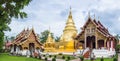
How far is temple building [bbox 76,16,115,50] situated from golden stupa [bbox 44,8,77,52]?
5303 millimetres

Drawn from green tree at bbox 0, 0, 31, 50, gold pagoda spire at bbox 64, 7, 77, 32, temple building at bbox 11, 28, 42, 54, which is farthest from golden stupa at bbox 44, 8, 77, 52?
green tree at bbox 0, 0, 31, 50

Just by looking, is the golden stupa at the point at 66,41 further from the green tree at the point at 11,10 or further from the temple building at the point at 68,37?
the green tree at the point at 11,10

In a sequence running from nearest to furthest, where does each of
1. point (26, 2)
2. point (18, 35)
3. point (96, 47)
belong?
point (26, 2) → point (96, 47) → point (18, 35)

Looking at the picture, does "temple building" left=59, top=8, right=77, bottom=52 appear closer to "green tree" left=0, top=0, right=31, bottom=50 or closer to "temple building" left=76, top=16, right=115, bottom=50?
"temple building" left=76, top=16, right=115, bottom=50

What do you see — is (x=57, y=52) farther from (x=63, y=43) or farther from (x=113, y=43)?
(x=113, y=43)

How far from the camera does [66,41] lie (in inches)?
1918

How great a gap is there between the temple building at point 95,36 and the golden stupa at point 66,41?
5.30 meters

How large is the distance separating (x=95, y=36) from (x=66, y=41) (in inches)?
360

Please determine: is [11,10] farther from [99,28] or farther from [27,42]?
[27,42]

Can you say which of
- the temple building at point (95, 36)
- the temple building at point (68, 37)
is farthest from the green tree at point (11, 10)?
the temple building at point (68, 37)

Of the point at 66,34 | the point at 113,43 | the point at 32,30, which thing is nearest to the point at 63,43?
the point at 66,34

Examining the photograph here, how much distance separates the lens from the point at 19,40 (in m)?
49.5

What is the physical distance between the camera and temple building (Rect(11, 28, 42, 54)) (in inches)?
1873

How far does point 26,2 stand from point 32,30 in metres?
33.8
